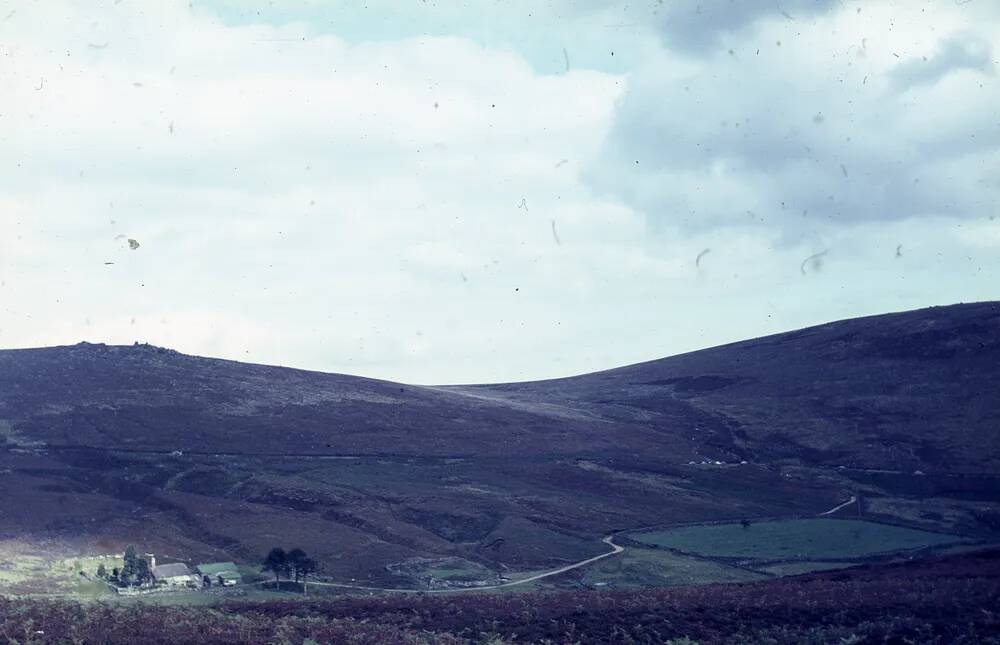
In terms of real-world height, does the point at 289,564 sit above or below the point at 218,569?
above

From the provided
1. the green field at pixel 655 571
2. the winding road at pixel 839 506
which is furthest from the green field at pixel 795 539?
the green field at pixel 655 571

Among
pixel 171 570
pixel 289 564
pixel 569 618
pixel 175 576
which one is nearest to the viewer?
pixel 569 618

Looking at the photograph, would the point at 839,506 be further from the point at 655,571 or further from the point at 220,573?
the point at 220,573

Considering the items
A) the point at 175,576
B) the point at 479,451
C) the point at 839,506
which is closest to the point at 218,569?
the point at 175,576

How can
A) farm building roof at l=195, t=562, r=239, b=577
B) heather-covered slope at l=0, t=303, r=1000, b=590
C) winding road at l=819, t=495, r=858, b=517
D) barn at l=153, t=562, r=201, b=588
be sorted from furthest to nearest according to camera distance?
winding road at l=819, t=495, r=858, b=517 < heather-covered slope at l=0, t=303, r=1000, b=590 < farm building roof at l=195, t=562, r=239, b=577 < barn at l=153, t=562, r=201, b=588

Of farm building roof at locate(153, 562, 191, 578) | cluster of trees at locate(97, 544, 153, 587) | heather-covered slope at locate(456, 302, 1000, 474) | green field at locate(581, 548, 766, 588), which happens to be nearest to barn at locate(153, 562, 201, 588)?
farm building roof at locate(153, 562, 191, 578)

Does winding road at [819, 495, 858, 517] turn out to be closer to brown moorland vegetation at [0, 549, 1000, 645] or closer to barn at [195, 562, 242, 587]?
brown moorland vegetation at [0, 549, 1000, 645]

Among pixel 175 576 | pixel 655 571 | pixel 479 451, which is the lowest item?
pixel 655 571

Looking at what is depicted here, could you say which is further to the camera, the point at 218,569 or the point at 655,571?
the point at 655,571
